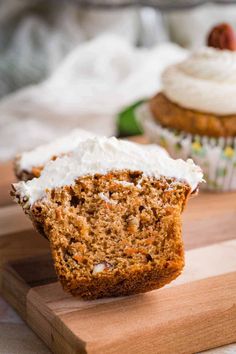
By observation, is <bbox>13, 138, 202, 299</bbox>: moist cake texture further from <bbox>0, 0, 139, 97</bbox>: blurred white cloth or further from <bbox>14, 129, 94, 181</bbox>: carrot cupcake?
<bbox>0, 0, 139, 97</bbox>: blurred white cloth

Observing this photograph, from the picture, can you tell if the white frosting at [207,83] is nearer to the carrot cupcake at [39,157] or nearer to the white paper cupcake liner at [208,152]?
the white paper cupcake liner at [208,152]

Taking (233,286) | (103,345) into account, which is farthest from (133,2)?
(103,345)

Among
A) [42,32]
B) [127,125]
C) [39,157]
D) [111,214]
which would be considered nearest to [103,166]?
[111,214]

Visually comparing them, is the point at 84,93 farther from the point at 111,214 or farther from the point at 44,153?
the point at 111,214

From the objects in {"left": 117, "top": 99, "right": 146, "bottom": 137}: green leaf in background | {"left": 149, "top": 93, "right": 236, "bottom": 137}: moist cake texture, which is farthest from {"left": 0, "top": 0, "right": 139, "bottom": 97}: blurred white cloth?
{"left": 149, "top": 93, "right": 236, "bottom": 137}: moist cake texture

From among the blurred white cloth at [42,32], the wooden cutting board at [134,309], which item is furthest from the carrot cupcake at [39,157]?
the blurred white cloth at [42,32]

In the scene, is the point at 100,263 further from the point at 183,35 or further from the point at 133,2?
the point at 183,35

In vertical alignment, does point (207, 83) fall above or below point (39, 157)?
above
